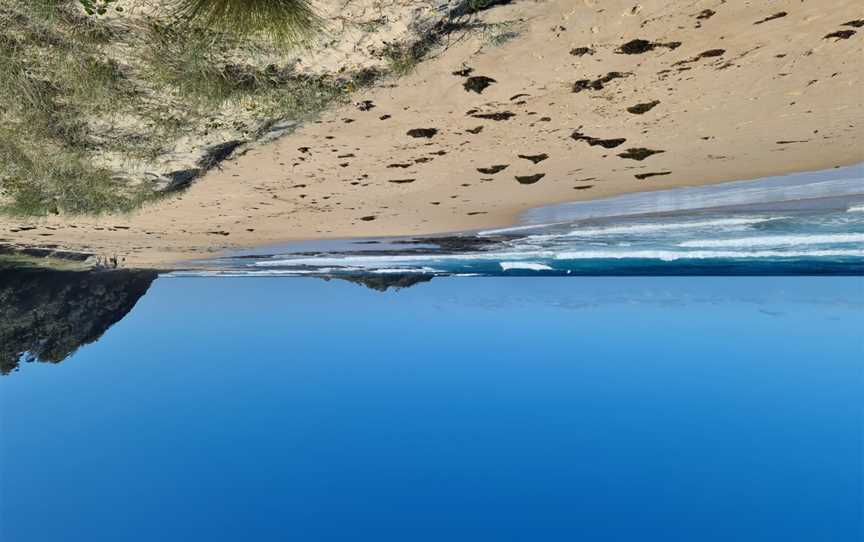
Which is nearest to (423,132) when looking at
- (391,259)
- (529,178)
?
(529,178)

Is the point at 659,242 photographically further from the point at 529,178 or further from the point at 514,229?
the point at 529,178

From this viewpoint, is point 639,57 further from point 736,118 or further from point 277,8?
point 277,8

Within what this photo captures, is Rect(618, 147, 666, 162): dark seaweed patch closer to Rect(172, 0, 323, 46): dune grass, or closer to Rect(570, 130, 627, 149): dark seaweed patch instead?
Rect(570, 130, 627, 149): dark seaweed patch

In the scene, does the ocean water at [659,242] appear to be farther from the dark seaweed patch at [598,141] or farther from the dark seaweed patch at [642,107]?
the dark seaweed patch at [642,107]

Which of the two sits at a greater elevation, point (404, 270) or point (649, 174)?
point (649, 174)

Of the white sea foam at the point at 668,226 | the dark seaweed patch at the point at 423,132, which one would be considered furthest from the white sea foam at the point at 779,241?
the dark seaweed patch at the point at 423,132

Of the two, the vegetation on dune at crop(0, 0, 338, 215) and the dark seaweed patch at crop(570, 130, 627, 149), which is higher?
the vegetation on dune at crop(0, 0, 338, 215)

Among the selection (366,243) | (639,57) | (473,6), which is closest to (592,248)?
(366,243)

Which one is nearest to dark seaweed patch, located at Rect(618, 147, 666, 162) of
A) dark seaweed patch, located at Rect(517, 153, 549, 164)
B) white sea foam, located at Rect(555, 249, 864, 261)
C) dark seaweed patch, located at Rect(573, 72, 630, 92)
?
dark seaweed patch, located at Rect(517, 153, 549, 164)
